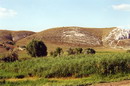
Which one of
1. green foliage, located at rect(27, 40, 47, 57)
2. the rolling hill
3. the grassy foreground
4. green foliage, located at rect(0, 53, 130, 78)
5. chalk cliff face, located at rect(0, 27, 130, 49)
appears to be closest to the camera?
the grassy foreground

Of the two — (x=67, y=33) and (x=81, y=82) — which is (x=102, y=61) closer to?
(x=81, y=82)

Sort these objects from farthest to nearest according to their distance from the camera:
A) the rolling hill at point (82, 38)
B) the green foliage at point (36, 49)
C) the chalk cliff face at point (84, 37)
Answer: the chalk cliff face at point (84, 37), the rolling hill at point (82, 38), the green foliage at point (36, 49)

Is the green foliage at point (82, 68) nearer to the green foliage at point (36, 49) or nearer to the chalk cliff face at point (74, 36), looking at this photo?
the green foliage at point (36, 49)

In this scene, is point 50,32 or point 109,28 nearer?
point 50,32

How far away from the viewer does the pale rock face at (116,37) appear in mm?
81825

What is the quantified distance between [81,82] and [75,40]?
226 feet

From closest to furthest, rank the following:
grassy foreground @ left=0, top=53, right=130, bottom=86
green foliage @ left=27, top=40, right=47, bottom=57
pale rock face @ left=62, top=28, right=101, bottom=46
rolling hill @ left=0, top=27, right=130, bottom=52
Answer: grassy foreground @ left=0, top=53, right=130, bottom=86 < green foliage @ left=27, top=40, right=47, bottom=57 < rolling hill @ left=0, top=27, right=130, bottom=52 < pale rock face @ left=62, top=28, right=101, bottom=46

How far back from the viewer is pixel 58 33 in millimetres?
94000

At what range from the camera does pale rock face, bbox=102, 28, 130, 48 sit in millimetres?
81825

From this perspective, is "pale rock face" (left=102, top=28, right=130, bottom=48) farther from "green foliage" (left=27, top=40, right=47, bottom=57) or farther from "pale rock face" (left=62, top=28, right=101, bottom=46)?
"green foliage" (left=27, top=40, right=47, bottom=57)

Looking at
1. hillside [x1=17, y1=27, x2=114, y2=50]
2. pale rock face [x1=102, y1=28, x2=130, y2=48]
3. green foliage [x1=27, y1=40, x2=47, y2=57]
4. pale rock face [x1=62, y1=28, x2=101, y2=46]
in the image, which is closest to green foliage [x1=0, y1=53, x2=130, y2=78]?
green foliage [x1=27, y1=40, x2=47, y2=57]

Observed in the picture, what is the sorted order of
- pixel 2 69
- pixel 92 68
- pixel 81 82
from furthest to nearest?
1. pixel 2 69
2. pixel 92 68
3. pixel 81 82

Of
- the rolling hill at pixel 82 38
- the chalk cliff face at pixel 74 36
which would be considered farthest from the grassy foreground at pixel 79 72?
the chalk cliff face at pixel 74 36

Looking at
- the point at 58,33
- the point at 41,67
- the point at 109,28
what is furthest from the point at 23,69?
the point at 109,28
